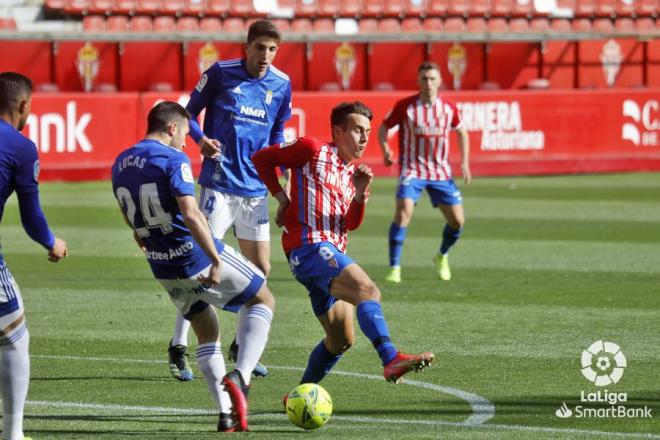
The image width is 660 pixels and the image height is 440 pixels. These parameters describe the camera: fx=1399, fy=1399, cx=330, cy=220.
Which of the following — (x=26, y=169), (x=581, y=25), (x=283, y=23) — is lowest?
(x=26, y=169)

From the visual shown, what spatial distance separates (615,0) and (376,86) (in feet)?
25.7

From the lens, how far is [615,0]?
112ft

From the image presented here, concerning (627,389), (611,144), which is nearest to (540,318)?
(627,389)

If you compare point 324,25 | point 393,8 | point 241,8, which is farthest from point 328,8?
point 241,8

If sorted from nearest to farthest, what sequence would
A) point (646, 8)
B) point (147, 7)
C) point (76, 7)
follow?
point (76, 7), point (147, 7), point (646, 8)

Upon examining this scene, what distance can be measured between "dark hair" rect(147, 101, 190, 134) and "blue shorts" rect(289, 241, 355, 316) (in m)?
1.02

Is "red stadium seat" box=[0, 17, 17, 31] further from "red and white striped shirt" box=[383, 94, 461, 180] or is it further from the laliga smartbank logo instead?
the laliga smartbank logo

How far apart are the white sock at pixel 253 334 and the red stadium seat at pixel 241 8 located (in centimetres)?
2366

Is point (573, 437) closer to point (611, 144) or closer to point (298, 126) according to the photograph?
point (298, 126)

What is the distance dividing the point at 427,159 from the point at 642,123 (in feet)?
48.6

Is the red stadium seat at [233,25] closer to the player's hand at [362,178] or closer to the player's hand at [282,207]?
the player's hand at [282,207]

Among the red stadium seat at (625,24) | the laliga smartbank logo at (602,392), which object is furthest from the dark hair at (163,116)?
the red stadium seat at (625,24)

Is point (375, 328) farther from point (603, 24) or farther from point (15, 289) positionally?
point (603, 24)

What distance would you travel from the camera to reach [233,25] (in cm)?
3030
